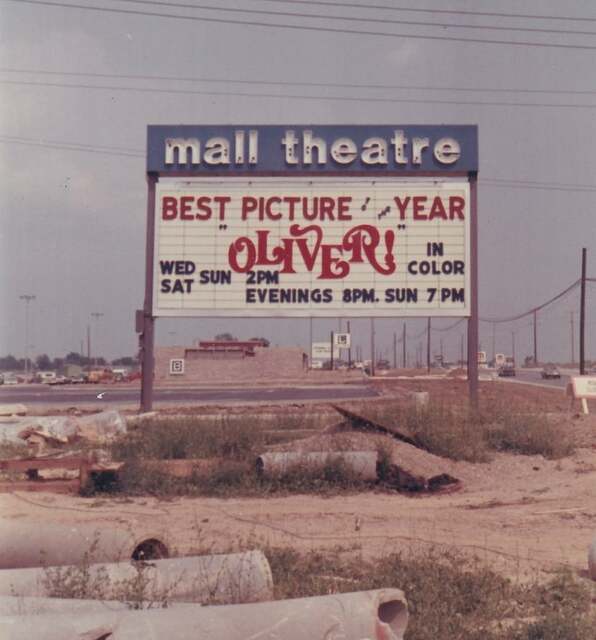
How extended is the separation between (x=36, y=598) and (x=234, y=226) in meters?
15.7

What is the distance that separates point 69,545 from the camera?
676 cm

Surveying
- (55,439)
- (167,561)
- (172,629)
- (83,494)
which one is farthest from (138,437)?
(172,629)

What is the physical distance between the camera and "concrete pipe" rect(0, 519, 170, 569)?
662cm

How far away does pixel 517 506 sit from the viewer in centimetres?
1117

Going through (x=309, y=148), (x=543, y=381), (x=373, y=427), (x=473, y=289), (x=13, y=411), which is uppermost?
(x=309, y=148)

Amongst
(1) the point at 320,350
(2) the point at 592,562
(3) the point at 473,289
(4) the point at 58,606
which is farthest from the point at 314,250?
(1) the point at 320,350

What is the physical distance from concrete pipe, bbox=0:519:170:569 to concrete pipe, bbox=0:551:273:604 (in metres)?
0.45

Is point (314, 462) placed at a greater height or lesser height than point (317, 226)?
lesser

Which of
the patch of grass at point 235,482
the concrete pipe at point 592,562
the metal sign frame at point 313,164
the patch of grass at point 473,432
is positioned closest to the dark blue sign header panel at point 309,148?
the metal sign frame at point 313,164

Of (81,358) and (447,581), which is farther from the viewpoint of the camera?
(81,358)

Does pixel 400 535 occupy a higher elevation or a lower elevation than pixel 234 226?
lower

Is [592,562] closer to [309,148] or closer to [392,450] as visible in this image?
[392,450]

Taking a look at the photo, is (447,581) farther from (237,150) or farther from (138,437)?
(237,150)

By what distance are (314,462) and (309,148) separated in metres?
10.6
